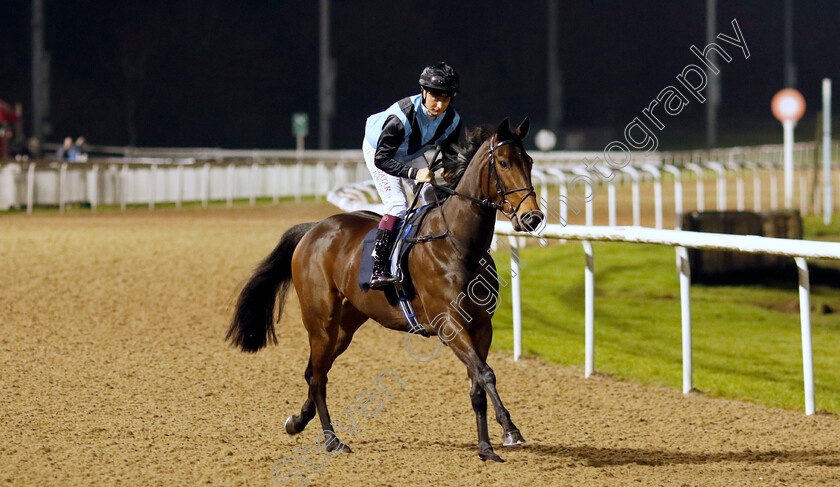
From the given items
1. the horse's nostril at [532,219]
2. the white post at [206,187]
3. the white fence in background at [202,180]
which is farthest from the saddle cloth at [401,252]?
the white post at [206,187]

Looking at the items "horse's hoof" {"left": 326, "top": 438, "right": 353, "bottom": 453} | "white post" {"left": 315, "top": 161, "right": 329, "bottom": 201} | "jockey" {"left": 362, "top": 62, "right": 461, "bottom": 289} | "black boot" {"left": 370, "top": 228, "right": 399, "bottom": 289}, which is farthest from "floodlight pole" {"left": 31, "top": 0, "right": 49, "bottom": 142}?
"horse's hoof" {"left": 326, "top": 438, "right": 353, "bottom": 453}

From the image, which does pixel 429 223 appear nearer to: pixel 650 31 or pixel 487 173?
pixel 487 173

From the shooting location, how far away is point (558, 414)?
562 centimetres

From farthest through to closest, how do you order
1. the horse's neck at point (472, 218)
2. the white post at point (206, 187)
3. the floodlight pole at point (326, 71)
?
the floodlight pole at point (326, 71)
the white post at point (206, 187)
the horse's neck at point (472, 218)

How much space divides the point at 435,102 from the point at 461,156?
0.27m

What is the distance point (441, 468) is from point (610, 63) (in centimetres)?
5150

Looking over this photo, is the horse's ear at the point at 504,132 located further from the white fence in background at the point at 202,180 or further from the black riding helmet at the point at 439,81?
the white fence in background at the point at 202,180

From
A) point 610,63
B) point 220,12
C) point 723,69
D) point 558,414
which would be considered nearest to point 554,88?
point 220,12

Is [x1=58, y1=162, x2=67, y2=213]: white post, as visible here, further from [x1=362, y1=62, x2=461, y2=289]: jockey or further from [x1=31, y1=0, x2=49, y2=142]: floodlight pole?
[x1=362, y1=62, x2=461, y2=289]: jockey

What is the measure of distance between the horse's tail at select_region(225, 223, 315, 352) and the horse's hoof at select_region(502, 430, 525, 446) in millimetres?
1716

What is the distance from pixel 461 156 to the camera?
15.8 ft

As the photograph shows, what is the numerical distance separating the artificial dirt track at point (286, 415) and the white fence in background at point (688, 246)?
0.71ft

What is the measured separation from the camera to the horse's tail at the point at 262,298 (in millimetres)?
5684

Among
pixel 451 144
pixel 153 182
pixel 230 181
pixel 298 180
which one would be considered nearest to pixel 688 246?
pixel 451 144
